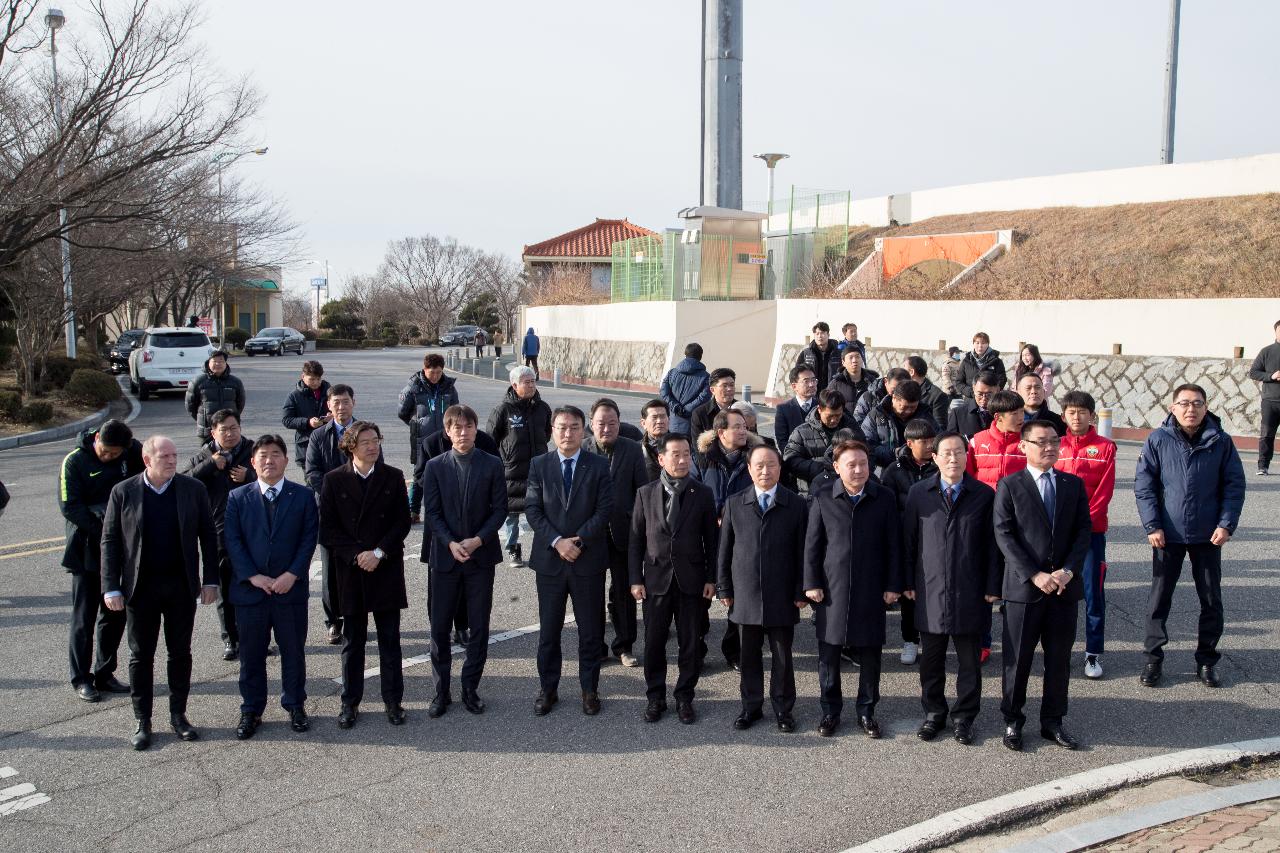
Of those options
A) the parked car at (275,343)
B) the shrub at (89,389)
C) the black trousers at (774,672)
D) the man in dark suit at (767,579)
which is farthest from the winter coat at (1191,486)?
the parked car at (275,343)

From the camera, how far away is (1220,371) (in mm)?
18766

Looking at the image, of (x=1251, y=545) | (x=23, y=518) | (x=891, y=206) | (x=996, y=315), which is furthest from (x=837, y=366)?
(x=891, y=206)

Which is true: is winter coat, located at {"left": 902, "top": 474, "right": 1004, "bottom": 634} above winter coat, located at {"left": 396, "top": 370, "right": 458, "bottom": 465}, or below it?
below

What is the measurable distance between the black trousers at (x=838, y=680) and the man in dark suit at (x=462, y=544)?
6.47ft

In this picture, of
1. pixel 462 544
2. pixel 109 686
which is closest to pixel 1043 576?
pixel 462 544

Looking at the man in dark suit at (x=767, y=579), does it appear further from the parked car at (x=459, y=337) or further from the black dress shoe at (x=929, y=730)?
the parked car at (x=459, y=337)

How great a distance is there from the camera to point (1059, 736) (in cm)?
576

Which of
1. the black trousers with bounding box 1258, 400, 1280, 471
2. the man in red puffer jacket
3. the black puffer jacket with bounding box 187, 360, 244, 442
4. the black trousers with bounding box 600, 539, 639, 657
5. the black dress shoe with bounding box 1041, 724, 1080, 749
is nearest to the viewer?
the black dress shoe with bounding box 1041, 724, 1080, 749

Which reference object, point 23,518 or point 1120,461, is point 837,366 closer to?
point 1120,461

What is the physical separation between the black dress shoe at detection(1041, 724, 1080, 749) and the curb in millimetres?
268

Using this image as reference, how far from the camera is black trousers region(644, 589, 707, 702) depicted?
6215 mm

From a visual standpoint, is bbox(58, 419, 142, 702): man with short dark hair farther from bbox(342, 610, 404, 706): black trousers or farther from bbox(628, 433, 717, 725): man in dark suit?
bbox(628, 433, 717, 725): man in dark suit

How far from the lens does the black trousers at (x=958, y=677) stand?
5832mm

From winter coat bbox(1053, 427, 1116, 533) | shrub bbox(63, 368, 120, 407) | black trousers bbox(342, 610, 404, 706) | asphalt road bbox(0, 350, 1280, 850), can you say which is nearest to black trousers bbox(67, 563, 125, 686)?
asphalt road bbox(0, 350, 1280, 850)
